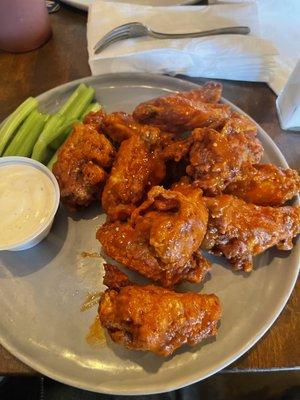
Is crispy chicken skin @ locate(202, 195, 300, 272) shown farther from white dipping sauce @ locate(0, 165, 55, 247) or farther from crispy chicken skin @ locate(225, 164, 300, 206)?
white dipping sauce @ locate(0, 165, 55, 247)

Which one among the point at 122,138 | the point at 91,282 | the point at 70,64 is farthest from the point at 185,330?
the point at 70,64

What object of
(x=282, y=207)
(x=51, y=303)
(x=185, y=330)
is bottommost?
(x=51, y=303)

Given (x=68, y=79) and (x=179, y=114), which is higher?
(x=179, y=114)

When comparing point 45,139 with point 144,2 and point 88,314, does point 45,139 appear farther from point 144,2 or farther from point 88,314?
point 144,2

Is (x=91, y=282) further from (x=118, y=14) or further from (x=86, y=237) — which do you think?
(x=118, y=14)

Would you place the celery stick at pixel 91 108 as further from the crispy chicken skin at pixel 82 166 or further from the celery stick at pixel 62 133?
the crispy chicken skin at pixel 82 166

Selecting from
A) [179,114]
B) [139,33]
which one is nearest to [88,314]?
[179,114]

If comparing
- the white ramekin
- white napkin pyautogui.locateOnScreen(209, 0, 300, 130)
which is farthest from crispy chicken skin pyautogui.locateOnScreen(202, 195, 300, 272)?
white napkin pyautogui.locateOnScreen(209, 0, 300, 130)
